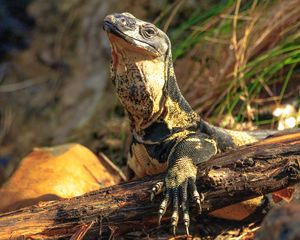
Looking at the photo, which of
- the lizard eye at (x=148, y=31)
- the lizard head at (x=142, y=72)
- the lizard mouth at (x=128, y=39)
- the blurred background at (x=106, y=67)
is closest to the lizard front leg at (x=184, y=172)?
the lizard head at (x=142, y=72)

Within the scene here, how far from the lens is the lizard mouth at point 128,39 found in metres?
4.16

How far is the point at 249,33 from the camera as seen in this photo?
20.4ft

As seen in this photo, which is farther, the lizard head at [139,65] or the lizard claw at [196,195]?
the lizard head at [139,65]

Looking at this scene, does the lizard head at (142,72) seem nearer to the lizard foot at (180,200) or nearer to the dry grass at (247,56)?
the lizard foot at (180,200)

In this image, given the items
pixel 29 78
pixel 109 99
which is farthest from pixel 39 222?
pixel 29 78

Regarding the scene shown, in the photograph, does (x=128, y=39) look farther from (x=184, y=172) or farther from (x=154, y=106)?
(x=184, y=172)

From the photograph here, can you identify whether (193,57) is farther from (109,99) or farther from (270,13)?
(109,99)

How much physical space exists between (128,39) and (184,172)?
98cm

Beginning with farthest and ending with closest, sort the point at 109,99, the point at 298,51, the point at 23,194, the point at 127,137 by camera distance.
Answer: the point at 109,99
the point at 127,137
the point at 298,51
the point at 23,194

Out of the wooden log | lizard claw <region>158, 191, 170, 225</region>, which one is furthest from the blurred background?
lizard claw <region>158, 191, 170, 225</region>

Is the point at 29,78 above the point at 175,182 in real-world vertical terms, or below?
below

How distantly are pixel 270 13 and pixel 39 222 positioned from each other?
3468 mm

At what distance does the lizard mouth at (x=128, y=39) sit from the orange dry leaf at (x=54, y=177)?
1.26m

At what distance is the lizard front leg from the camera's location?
12.4ft
